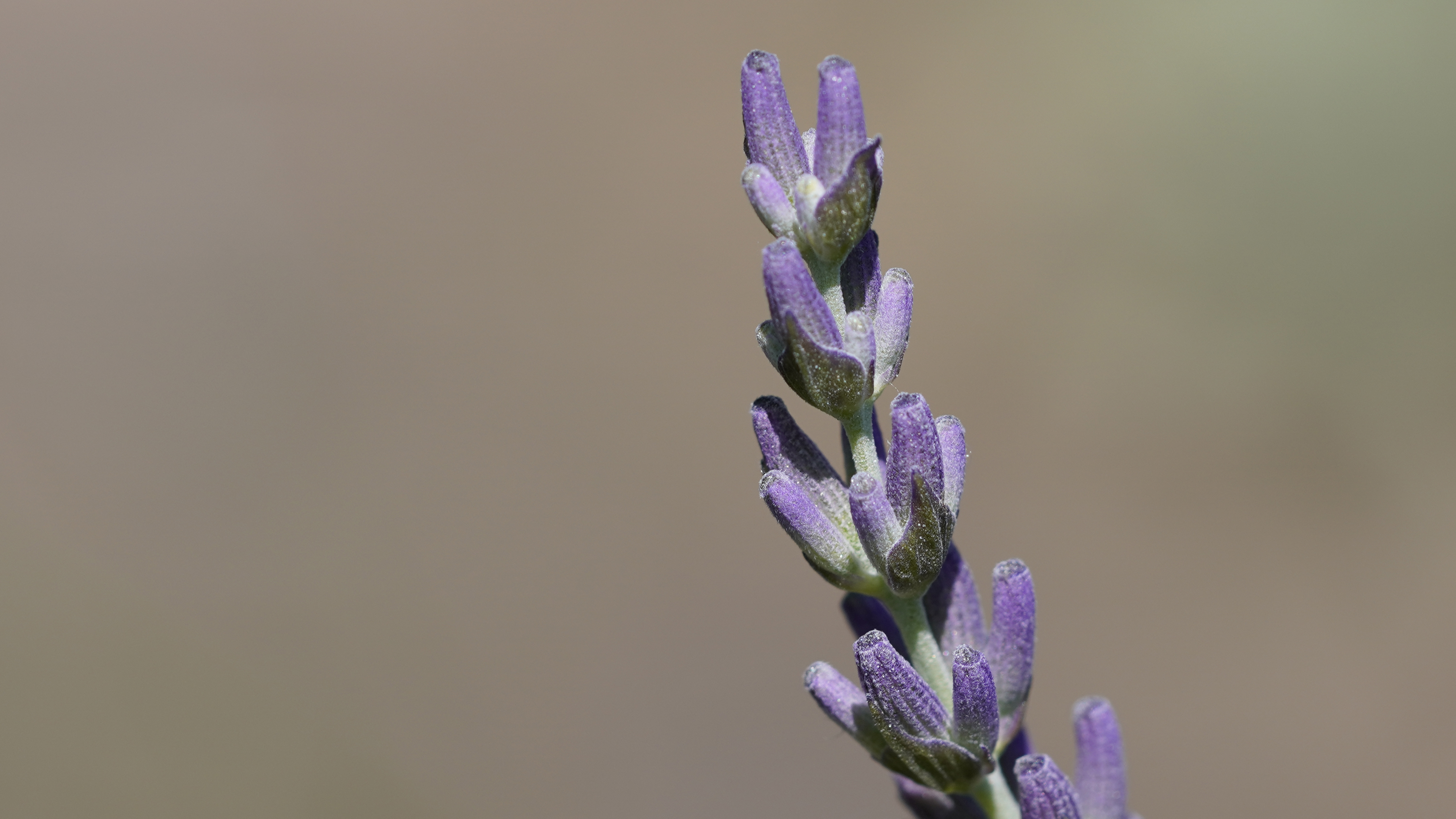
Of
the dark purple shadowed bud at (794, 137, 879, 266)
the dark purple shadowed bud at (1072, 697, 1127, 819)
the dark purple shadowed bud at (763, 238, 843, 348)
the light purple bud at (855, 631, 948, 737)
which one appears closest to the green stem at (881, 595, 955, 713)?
the light purple bud at (855, 631, 948, 737)

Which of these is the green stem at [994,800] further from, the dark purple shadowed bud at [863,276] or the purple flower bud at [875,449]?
the dark purple shadowed bud at [863,276]

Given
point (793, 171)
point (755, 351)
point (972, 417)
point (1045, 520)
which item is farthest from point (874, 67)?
point (793, 171)

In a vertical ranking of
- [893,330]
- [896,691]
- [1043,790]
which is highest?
[893,330]

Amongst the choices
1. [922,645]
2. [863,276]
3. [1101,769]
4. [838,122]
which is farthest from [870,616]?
[838,122]

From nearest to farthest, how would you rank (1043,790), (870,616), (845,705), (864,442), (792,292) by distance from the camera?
1. (792,292)
2. (1043,790)
3. (864,442)
4. (845,705)
5. (870,616)

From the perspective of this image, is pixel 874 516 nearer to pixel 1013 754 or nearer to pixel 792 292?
pixel 792 292
